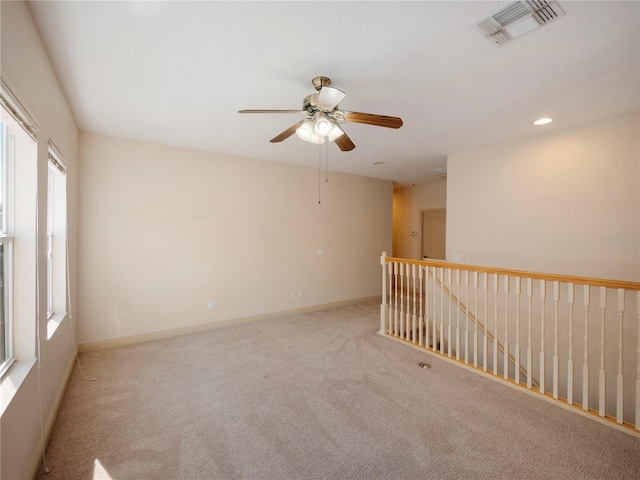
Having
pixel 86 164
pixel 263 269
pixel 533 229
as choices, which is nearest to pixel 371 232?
pixel 263 269

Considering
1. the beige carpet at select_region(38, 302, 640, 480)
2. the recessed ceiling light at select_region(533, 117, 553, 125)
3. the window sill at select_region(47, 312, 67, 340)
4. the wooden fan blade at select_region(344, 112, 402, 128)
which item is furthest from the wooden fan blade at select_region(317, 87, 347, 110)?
the window sill at select_region(47, 312, 67, 340)

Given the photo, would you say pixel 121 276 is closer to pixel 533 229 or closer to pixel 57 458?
pixel 57 458

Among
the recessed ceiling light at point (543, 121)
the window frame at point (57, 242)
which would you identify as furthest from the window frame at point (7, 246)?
the recessed ceiling light at point (543, 121)

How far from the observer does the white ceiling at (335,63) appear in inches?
63.4

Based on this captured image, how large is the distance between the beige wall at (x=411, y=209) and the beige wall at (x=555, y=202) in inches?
95.3

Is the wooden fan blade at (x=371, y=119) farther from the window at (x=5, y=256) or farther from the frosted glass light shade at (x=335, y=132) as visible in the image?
the window at (x=5, y=256)

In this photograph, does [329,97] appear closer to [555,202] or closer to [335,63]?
[335,63]

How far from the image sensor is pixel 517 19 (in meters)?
1.63

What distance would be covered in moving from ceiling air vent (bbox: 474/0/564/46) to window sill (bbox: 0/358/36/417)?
312cm

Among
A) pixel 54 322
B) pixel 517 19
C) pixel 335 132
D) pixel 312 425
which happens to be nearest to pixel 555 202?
pixel 517 19

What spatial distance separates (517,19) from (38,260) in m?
3.20

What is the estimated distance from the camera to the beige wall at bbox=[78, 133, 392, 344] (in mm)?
3486

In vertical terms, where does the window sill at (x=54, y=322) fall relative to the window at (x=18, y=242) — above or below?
below

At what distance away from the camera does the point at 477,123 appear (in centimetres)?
314
